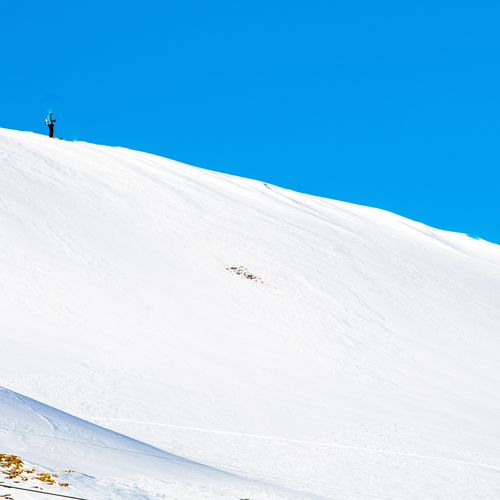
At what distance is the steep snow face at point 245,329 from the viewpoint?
10461 mm

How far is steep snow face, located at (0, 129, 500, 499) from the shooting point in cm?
1046

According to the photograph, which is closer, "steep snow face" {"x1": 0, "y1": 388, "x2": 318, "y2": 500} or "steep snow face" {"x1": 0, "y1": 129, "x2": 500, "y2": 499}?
"steep snow face" {"x1": 0, "y1": 388, "x2": 318, "y2": 500}

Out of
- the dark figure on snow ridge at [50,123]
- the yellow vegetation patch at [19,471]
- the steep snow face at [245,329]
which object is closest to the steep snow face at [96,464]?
the yellow vegetation patch at [19,471]

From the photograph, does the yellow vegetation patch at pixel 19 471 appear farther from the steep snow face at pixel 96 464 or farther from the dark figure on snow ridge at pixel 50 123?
the dark figure on snow ridge at pixel 50 123

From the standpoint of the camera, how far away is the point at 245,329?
16.4 metres

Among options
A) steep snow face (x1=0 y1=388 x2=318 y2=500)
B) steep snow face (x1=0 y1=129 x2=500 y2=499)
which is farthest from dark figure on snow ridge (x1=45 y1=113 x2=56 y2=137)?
steep snow face (x1=0 y1=388 x2=318 y2=500)

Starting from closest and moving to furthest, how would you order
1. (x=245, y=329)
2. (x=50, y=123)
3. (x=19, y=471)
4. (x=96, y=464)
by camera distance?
(x=19, y=471)
(x=96, y=464)
(x=245, y=329)
(x=50, y=123)

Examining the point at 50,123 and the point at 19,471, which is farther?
the point at 50,123

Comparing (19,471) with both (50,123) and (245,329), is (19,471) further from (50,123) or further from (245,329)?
(50,123)

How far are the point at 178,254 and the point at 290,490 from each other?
42.0 ft

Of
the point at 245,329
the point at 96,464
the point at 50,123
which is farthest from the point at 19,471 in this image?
the point at 50,123

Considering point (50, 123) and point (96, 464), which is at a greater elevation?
point (50, 123)

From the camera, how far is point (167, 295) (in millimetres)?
17297

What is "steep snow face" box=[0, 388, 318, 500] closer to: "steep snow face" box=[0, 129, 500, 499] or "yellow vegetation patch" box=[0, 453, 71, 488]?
"yellow vegetation patch" box=[0, 453, 71, 488]
